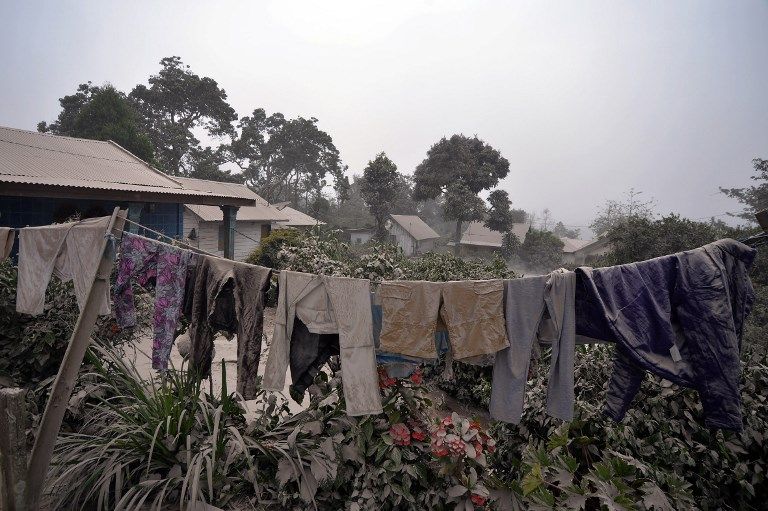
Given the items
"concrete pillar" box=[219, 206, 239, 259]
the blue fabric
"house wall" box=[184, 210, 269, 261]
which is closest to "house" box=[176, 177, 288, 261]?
"house wall" box=[184, 210, 269, 261]

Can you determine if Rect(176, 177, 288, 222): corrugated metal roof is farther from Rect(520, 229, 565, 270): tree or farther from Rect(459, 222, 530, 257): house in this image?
Rect(520, 229, 565, 270): tree

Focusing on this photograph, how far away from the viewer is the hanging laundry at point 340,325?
2.95 meters

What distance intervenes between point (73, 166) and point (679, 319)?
523 inches

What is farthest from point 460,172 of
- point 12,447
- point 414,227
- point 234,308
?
point 12,447

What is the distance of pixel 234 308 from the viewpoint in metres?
→ 3.58

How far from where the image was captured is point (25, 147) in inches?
421

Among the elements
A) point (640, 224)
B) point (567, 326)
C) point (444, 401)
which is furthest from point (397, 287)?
point (640, 224)

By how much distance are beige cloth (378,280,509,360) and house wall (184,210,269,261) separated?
1619 centimetres

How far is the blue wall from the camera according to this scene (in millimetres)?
9531

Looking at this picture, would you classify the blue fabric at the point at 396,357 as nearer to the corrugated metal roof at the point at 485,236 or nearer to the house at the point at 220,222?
the house at the point at 220,222

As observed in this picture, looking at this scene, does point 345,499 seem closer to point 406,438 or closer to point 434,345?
point 406,438

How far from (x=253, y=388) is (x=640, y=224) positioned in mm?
17770

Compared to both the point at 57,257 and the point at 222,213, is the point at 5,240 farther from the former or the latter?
the point at 222,213

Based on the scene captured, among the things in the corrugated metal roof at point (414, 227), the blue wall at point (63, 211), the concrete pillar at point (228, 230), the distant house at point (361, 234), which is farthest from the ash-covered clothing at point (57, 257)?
the corrugated metal roof at point (414, 227)
